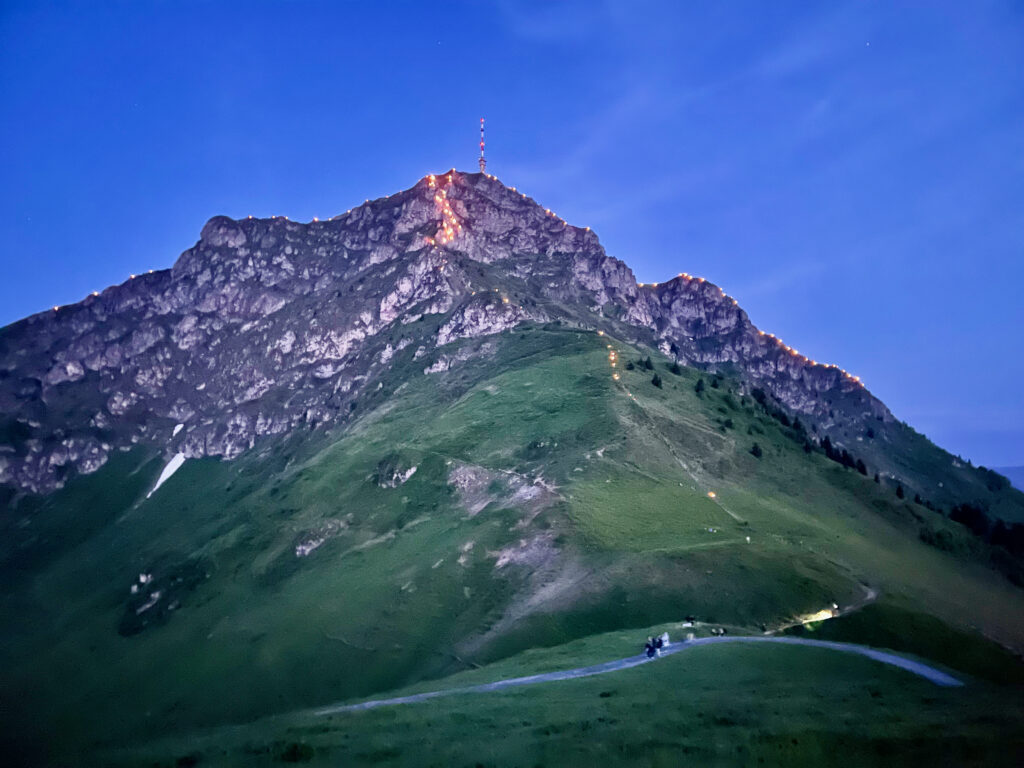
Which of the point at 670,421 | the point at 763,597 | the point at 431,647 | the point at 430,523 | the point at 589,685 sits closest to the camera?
the point at 589,685

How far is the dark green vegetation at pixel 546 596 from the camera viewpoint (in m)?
43.3

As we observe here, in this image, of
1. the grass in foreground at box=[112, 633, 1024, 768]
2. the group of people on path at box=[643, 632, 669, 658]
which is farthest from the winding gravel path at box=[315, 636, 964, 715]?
the grass in foreground at box=[112, 633, 1024, 768]

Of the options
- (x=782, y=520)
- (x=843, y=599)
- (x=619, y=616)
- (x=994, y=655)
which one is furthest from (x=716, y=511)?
(x=994, y=655)

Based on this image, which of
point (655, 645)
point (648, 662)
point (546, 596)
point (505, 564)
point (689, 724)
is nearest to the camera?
point (689, 724)

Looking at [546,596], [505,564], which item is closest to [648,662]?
[546,596]

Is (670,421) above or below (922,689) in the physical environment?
above

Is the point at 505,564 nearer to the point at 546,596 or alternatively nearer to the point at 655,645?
the point at 546,596

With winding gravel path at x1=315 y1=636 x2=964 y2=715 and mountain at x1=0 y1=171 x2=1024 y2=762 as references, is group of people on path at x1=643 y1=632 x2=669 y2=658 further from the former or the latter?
mountain at x1=0 y1=171 x2=1024 y2=762

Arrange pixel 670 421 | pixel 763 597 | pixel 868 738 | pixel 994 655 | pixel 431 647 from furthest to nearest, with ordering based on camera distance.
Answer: pixel 670 421 → pixel 431 647 → pixel 763 597 → pixel 994 655 → pixel 868 738

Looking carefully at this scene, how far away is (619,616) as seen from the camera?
278 feet

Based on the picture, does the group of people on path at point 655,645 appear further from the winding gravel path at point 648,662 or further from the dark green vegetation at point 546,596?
the dark green vegetation at point 546,596

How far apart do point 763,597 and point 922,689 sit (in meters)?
37.3

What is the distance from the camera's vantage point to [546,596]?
9569cm

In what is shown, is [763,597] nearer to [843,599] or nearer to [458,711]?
[843,599]
